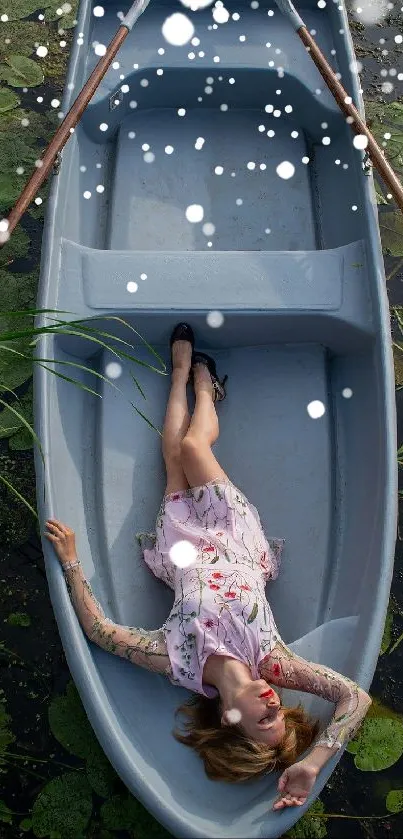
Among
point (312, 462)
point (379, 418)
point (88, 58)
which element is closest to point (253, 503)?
point (312, 462)

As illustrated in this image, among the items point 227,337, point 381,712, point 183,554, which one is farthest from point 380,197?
point 381,712

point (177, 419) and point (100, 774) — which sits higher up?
point (177, 419)

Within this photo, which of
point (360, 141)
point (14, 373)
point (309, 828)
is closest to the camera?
point (309, 828)

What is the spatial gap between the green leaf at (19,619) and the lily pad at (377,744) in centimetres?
115

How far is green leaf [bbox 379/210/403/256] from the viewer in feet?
12.5

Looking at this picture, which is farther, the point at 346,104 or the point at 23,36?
the point at 23,36

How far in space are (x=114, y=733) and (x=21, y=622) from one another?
2.79 feet

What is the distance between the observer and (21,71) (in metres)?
4.42

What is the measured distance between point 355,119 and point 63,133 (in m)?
1.12

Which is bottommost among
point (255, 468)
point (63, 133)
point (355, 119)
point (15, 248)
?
point (255, 468)

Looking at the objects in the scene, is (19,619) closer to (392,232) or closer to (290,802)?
(290,802)

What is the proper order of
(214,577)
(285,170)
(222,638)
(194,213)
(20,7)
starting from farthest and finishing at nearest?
1. (20,7)
2. (285,170)
3. (194,213)
4. (214,577)
5. (222,638)

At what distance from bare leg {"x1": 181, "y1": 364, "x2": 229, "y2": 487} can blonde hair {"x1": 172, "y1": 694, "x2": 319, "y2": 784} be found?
2.24 ft

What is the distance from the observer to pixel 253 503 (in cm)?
280
